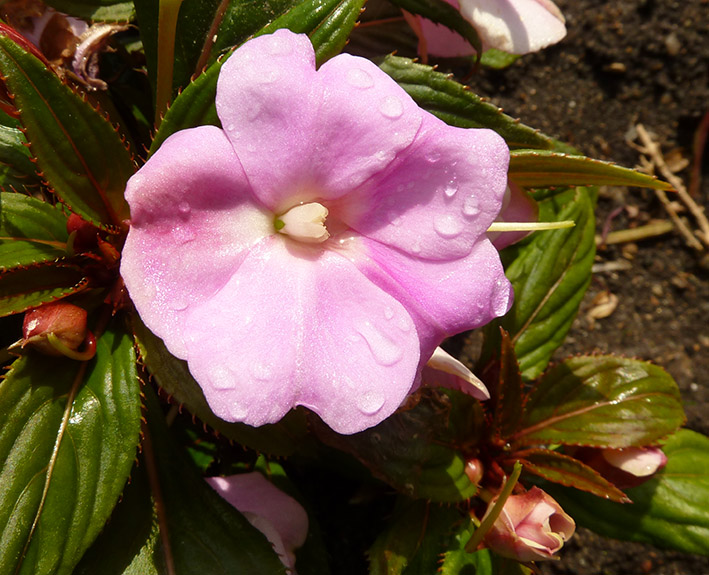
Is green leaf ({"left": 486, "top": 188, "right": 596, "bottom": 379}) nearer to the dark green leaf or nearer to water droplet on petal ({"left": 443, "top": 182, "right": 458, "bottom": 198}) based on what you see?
the dark green leaf

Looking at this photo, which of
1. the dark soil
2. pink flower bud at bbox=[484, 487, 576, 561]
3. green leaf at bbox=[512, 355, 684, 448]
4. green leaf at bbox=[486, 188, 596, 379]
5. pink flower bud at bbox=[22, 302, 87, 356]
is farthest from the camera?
the dark soil

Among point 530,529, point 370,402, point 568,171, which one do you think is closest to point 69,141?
point 370,402

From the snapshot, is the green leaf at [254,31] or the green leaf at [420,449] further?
the green leaf at [420,449]

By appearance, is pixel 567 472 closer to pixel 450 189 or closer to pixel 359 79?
pixel 450 189

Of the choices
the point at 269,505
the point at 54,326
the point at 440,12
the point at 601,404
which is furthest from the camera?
the point at 601,404

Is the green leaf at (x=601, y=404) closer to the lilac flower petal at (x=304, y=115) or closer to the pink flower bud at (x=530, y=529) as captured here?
the pink flower bud at (x=530, y=529)

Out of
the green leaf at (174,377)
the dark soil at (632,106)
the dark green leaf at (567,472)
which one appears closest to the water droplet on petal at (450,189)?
the green leaf at (174,377)

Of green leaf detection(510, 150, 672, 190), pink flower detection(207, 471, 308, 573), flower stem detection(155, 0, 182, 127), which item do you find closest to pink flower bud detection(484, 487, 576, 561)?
pink flower detection(207, 471, 308, 573)
